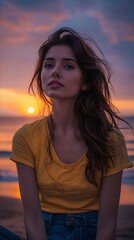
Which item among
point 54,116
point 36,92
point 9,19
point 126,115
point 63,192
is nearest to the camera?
point 63,192

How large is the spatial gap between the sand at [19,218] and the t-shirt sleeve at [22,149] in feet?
3.37

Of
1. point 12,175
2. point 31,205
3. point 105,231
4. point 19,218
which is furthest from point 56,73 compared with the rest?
point 12,175

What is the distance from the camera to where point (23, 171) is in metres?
1.40

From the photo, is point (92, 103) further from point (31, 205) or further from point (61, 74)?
point (31, 205)

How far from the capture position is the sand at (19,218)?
2283 millimetres

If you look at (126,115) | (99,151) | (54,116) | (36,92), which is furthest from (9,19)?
(99,151)

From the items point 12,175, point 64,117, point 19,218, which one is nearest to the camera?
point 64,117

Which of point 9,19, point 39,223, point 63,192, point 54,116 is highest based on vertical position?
point 9,19

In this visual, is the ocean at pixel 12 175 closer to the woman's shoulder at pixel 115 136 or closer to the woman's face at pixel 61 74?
the woman's shoulder at pixel 115 136

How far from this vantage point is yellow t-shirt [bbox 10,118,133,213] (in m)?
1.34

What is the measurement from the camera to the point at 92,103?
1.49 m

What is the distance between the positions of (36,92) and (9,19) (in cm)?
144

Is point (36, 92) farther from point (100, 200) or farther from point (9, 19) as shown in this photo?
point (9, 19)

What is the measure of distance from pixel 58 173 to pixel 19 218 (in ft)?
4.15
